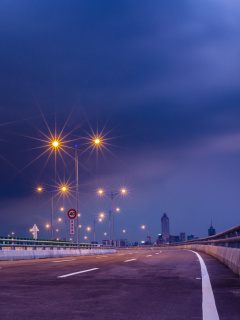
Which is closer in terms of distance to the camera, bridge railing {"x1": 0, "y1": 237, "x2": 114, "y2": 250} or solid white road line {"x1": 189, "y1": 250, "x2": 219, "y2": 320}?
solid white road line {"x1": 189, "y1": 250, "x2": 219, "y2": 320}

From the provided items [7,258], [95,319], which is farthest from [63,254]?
[95,319]

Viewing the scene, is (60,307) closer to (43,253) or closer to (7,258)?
(7,258)

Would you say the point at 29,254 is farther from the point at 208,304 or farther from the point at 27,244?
the point at 208,304

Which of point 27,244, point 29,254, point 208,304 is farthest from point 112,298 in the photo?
point 27,244

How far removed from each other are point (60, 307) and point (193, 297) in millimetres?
2206

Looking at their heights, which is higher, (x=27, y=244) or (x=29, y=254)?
(x=27, y=244)

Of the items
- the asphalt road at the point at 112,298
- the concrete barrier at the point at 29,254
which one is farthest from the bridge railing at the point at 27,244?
the asphalt road at the point at 112,298

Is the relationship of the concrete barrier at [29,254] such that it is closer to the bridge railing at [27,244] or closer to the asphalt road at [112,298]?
the bridge railing at [27,244]

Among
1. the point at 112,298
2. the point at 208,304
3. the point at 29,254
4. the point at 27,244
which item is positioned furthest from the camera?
the point at 27,244

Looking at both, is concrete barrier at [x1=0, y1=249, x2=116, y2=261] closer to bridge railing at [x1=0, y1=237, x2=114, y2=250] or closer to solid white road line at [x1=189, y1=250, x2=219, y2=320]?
bridge railing at [x1=0, y1=237, x2=114, y2=250]

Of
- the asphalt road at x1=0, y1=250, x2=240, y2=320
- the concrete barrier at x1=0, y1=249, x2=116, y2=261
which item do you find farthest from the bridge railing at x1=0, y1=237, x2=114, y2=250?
the asphalt road at x1=0, y1=250, x2=240, y2=320

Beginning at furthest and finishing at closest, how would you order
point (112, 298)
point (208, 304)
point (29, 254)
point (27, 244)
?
point (27, 244) → point (29, 254) → point (112, 298) → point (208, 304)

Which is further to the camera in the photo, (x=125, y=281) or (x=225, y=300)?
(x=125, y=281)

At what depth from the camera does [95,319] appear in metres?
4.91
